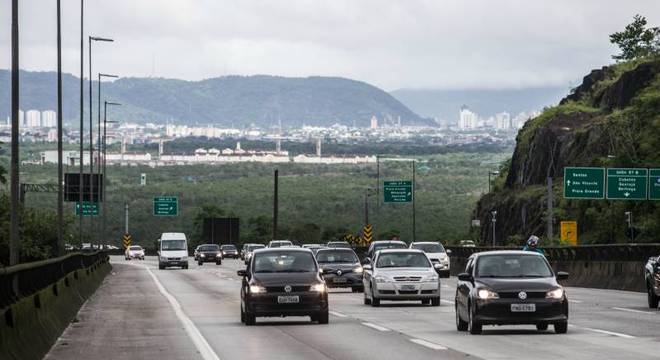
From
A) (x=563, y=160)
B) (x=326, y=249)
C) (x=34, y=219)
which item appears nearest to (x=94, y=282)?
(x=326, y=249)

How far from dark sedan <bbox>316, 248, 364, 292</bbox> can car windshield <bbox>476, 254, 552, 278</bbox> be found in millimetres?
23075

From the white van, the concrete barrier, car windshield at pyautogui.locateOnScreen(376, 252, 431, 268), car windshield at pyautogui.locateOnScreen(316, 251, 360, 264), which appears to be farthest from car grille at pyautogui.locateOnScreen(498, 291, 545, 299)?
the white van

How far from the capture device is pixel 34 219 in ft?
349

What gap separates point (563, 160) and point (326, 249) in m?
71.0

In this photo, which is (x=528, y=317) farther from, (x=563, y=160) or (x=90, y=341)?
(x=563, y=160)

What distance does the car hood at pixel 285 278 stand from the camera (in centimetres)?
3131

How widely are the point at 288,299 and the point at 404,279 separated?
840 centimetres

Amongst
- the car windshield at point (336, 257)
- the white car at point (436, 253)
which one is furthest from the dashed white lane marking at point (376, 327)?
the white car at point (436, 253)

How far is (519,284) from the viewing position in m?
26.9

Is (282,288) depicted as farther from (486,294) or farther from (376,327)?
(486,294)

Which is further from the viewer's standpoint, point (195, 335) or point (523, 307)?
point (195, 335)

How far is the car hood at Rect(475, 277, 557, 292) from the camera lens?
26.7m

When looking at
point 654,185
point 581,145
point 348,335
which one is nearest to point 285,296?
point 348,335

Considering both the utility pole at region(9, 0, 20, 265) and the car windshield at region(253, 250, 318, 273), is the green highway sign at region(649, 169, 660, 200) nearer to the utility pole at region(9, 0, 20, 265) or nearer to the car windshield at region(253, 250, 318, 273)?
the car windshield at region(253, 250, 318, 273)
